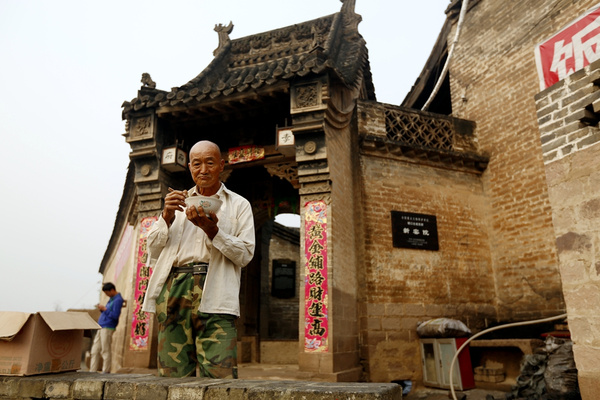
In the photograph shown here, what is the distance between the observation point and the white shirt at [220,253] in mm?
2578

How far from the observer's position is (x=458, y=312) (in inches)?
349

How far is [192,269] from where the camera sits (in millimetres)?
2719

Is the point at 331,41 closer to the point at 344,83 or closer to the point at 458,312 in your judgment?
the point at 344,83

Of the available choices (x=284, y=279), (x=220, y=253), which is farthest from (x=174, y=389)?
(x=284, y=279)

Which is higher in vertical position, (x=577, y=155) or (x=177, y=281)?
(x=577, y=155)

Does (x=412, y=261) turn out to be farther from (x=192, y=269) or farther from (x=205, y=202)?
(x=205, y=202)

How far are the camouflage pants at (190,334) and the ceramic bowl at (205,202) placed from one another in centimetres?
43

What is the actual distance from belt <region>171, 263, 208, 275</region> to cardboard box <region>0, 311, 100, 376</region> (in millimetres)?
884

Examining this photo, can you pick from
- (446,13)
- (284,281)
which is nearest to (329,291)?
(284,281)

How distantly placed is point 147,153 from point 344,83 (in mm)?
3794

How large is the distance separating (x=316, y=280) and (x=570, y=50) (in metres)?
4.53

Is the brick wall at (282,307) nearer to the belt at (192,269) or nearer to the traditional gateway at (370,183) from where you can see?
the traditional gateway at (370,183)

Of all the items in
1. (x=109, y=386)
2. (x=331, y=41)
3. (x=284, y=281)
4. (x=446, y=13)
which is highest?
(x=446, y=13)

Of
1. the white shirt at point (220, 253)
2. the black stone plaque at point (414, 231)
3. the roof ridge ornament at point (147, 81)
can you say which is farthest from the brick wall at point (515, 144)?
the white shirt at point (220, 253)
